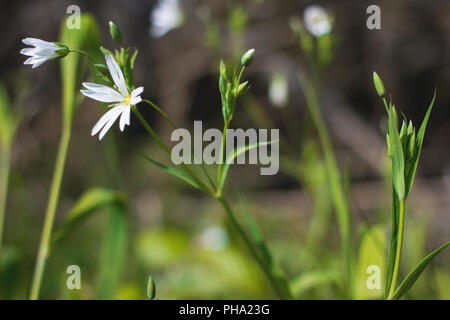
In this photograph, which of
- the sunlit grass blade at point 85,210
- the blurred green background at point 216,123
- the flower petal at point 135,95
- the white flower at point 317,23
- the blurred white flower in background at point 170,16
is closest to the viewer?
the flower petal at point 135,95

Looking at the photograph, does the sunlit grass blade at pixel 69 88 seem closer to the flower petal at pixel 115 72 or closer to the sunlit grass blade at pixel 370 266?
the flower petal at pixel 115 72

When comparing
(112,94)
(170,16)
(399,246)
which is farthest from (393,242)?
(170,16)

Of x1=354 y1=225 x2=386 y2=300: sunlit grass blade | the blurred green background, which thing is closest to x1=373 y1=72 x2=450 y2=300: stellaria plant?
x1=354 y1=225 x2=386 y2=300: sunlit grass blade

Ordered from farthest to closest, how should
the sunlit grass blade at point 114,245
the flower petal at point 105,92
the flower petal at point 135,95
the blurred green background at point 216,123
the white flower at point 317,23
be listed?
1. the blurred green background at point 216,123
2. the white flower at point 317,23
3. the sunlit grass blade at point 114,245
4. the flower petal at point 105,92
5. the flower petal at point 135,95

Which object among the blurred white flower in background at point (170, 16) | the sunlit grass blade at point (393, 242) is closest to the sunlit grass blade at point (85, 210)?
the sunlit grass blade at point (393, 242)

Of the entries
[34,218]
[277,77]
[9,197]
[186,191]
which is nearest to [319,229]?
[277,77]

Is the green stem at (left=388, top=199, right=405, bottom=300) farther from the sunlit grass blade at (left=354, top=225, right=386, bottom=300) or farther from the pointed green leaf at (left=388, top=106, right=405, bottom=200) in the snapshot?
the sunlit grass blade at (left=354, top=225, right=386, bottom=300)
